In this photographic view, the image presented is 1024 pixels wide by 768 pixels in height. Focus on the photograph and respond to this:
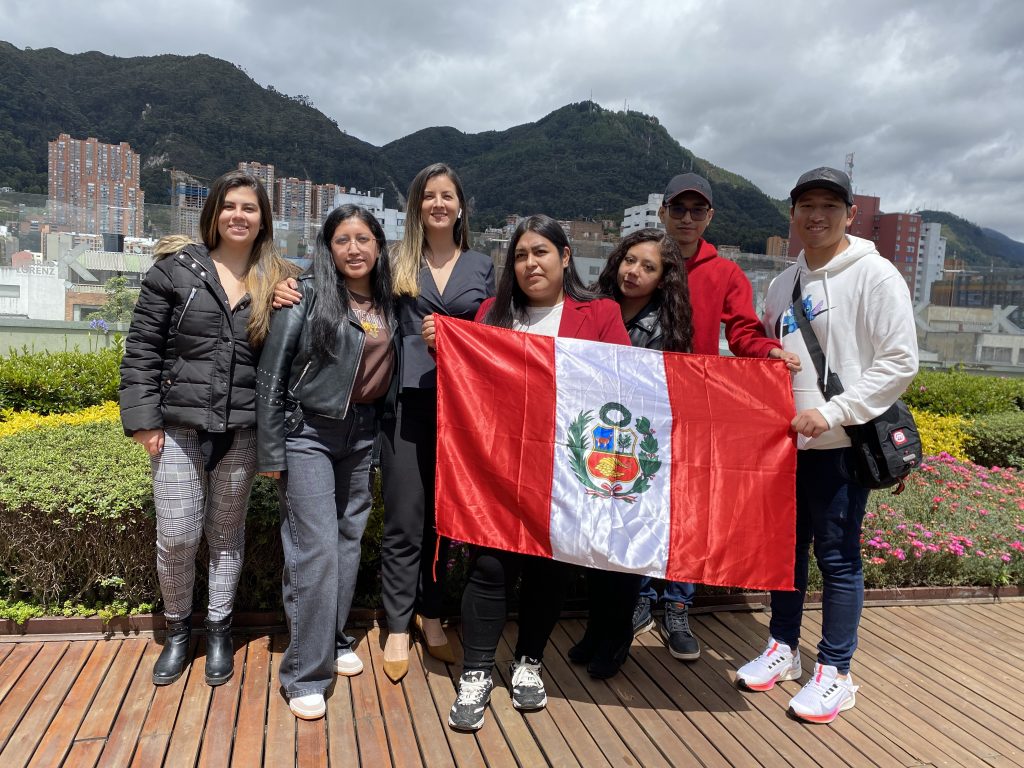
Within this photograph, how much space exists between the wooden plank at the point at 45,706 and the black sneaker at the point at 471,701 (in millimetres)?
1538

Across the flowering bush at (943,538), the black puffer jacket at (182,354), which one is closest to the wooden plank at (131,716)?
the black puffer jacket at (182,354)

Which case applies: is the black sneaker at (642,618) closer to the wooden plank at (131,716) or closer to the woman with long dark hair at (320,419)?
the woman with long dark hair at (320,419)

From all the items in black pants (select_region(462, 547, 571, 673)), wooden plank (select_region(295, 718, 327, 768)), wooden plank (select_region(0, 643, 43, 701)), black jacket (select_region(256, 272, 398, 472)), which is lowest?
wooden plank (select_region(295, 718, 327, 768))

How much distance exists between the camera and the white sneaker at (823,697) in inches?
114

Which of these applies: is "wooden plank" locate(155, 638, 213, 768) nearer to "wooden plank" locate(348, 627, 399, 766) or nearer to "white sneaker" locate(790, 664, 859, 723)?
"wooden plank" locate(348, 627, 399, 766)

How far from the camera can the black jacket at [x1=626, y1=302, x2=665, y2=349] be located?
3156 millimetres

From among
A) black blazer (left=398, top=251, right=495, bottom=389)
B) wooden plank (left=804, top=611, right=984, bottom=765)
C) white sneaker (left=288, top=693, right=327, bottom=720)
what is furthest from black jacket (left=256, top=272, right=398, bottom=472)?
wooden plank (left=804, top=611, right=984, bottom=765)

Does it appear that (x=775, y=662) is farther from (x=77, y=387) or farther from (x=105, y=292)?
(x=105, y=292)

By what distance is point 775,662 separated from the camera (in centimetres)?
319

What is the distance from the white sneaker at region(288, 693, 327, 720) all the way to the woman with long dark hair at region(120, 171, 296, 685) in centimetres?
41

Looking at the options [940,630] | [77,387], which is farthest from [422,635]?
[77,387]

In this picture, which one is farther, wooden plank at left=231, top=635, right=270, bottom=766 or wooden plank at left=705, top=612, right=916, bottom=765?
wooden plank at left=705, top=612, right=916, bottom=765

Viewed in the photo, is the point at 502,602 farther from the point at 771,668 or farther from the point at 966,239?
the point at 966,239

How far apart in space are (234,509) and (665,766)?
6.71ft
